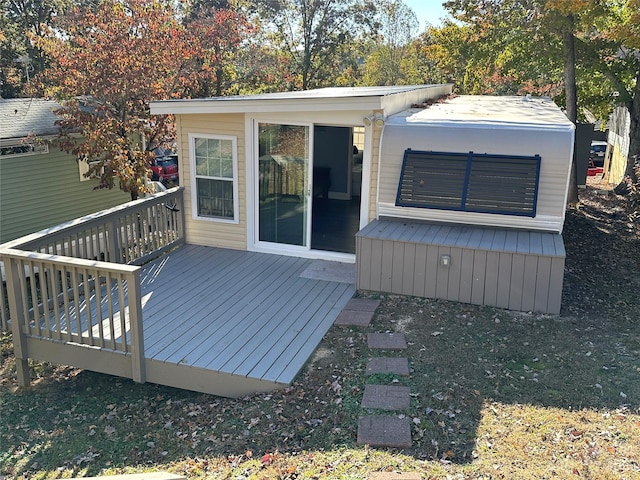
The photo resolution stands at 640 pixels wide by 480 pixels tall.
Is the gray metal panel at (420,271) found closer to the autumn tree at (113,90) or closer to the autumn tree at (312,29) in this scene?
the autumn tree at (113,90)

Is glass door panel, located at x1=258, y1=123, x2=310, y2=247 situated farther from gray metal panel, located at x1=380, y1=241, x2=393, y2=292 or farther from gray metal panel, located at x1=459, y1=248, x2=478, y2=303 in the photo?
gray metal panel, located at x1=459, y1=248, x2=478, y2=303

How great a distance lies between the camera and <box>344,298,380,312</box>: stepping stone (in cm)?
648

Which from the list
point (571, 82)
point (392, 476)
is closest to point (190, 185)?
point (392, 476)

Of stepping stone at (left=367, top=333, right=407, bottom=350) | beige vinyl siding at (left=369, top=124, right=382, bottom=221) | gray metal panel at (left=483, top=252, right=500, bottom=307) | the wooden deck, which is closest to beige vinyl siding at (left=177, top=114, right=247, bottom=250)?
the wooden deck

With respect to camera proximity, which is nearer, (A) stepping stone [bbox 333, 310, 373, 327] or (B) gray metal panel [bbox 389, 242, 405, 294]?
(A) stepping stone [bbox 333, 310, 373, 327]

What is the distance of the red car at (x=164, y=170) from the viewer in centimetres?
1973

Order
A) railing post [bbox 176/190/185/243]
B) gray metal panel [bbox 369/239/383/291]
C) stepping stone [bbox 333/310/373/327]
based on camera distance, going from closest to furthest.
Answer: stepping stone [bbox 333/310/373/327] < gray metal panel [bbox 369/239/383/291] < railing post [bbox 176/190/185/243]

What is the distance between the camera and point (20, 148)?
10516 mm

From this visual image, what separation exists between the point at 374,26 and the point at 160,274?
72.5 ft

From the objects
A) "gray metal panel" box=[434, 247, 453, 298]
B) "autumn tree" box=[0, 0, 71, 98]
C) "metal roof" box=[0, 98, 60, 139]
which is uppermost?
"autumn tree" box=[0, 0, 71, 98]

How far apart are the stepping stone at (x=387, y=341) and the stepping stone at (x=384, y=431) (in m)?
1.22

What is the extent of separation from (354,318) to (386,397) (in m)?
1.59

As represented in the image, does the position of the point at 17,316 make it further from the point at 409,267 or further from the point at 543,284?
the point at 543,284

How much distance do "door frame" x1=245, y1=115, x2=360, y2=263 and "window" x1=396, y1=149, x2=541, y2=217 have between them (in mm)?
896
